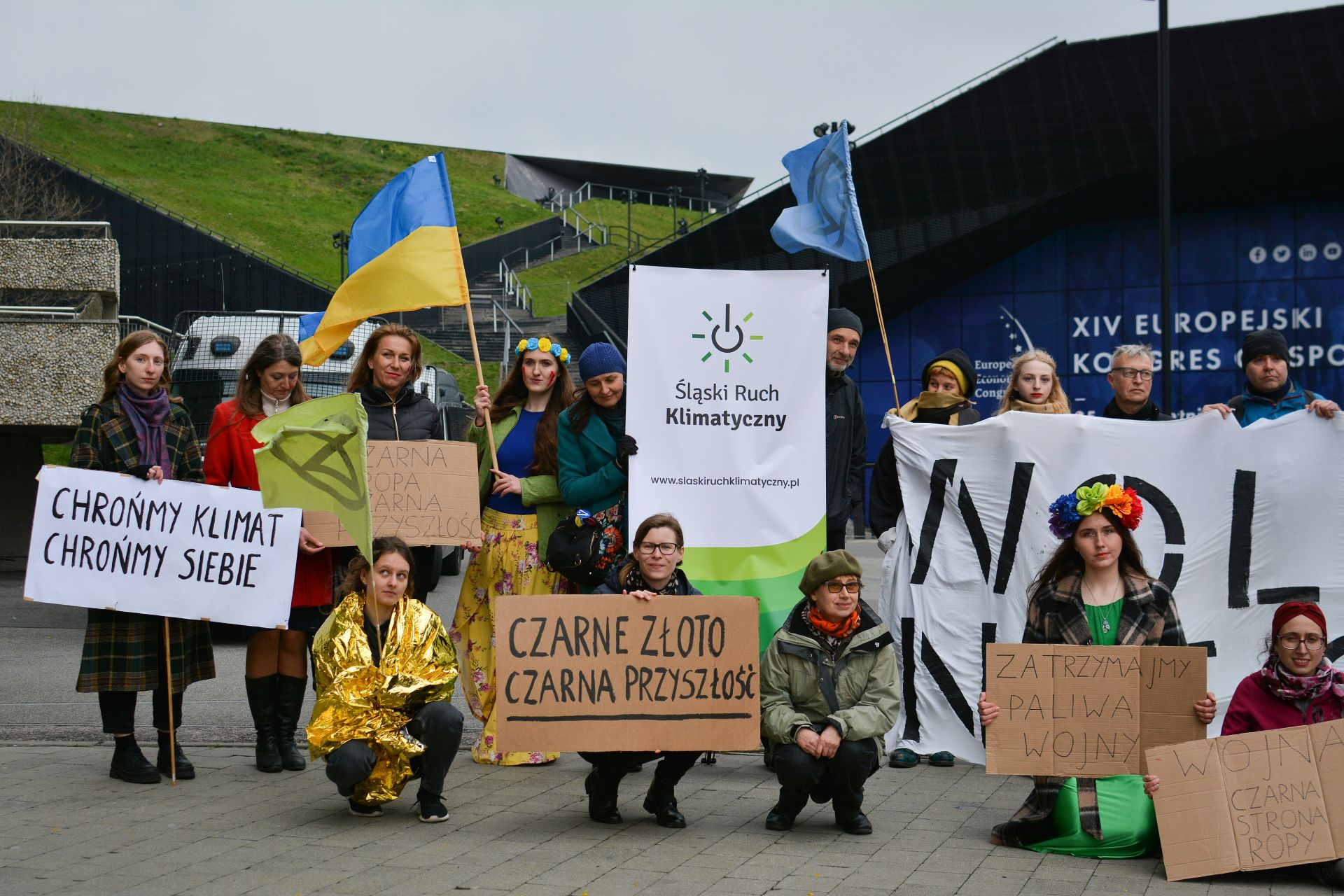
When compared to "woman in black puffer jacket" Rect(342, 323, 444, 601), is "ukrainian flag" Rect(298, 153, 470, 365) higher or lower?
higher

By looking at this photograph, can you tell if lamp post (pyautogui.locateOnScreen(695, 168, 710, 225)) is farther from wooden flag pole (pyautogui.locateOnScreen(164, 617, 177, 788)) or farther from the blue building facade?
wooden flag pole (pyautogui.locateOnScreen(164, 617, 177, 788))

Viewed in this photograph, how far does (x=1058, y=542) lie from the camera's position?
6590 millimetres

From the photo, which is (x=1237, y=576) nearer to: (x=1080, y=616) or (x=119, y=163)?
(x=1080, y=616)

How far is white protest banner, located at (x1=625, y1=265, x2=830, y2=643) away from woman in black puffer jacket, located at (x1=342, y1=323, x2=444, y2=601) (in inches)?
41.8

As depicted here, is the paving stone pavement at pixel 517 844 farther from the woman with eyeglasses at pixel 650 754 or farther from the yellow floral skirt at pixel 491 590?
the yellow floral skirt at pixel 491 590

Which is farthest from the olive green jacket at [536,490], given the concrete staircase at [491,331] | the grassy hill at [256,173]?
the grassy hill at [256,173]

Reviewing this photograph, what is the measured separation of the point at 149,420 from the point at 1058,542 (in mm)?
4388

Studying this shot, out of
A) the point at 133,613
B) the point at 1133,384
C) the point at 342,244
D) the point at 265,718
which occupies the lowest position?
the point at 265,718

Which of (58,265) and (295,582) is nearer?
(295,582)

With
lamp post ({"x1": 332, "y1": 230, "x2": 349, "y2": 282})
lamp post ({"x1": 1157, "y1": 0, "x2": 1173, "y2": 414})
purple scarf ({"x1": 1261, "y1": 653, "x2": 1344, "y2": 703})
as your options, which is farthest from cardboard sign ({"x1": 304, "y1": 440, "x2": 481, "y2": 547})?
lamp post ({"x1": 332, "y1": 230, "x2": 349, "y2": 282})

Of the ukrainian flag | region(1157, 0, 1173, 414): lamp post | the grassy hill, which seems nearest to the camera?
the ukrainian flag

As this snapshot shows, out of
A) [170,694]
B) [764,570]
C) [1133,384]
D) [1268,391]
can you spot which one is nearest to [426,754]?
[170,694]

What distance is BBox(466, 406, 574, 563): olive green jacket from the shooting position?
6.54 m

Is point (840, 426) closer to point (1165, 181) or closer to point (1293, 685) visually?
point (1293, 685)
